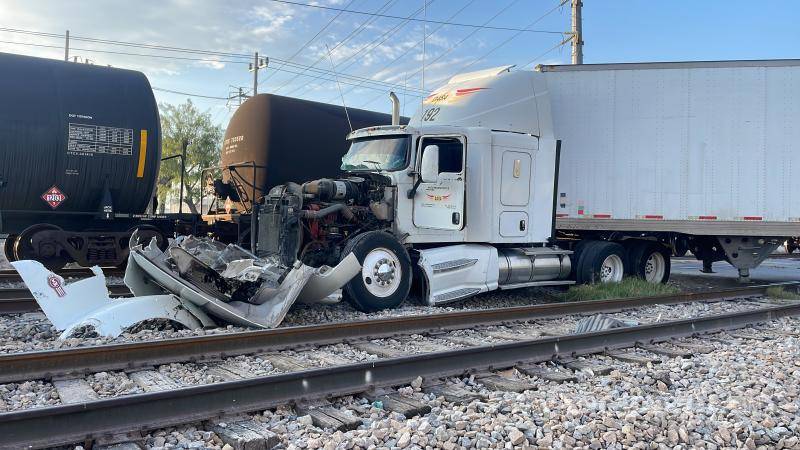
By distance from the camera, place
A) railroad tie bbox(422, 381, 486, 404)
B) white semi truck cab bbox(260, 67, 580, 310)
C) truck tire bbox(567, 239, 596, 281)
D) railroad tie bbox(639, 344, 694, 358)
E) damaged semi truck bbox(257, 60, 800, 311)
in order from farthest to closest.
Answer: truck tire bbox(567, 239, 596, 281), damaged semi truck bbox(257, 60, 800, 311), white semi truck cab bbox(260, 67, 580, 310), railroad tie bbox(639, 344, 694, 358), railroad tie bbox(422, 381, 486, 404)

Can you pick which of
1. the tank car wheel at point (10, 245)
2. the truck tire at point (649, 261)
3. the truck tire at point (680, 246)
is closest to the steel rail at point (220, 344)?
the truck tire at point (649, 261)

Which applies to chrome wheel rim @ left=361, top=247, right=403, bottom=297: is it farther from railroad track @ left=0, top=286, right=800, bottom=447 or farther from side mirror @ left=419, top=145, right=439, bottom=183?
railroad track @ left=0, top=286, right=800, bottom=447

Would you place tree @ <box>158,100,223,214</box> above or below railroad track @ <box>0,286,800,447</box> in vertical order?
above

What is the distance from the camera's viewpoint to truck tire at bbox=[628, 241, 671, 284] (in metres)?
12.1

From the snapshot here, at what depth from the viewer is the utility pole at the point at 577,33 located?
2350 centimetres

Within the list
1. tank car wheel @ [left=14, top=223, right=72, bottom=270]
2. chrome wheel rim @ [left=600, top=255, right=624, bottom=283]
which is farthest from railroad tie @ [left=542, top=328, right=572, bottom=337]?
tank car wheel @ [left=14, top=223, right=72, bottom=270]

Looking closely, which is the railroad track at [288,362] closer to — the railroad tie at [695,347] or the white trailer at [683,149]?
the railroad tie at [695,347]

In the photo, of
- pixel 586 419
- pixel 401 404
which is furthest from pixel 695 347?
pixel 401 404

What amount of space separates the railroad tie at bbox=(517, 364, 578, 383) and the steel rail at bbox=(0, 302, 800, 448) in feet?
0.40

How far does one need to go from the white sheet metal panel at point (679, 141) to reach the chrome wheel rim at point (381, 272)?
4.61 metres

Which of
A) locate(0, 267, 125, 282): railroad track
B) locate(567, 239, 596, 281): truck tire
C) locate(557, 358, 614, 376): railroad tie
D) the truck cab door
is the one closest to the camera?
locate(557, 358, 614, 376): railroad tie

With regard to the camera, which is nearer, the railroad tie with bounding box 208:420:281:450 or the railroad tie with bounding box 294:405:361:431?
the railroad tie with bounding box 208:420:281:450

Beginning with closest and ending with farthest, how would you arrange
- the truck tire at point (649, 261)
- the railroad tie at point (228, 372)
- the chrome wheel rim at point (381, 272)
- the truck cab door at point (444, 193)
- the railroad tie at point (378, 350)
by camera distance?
the railroad tie at point (228, 372)
the railroad tie at point (378, 350)
the chrome wheel rim at point (381, 272)
the truck cab door at point (444, 193)
the truck tire at point (649, 261)

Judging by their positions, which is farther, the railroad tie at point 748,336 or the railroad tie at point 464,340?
the railroad tie at point 748,336
